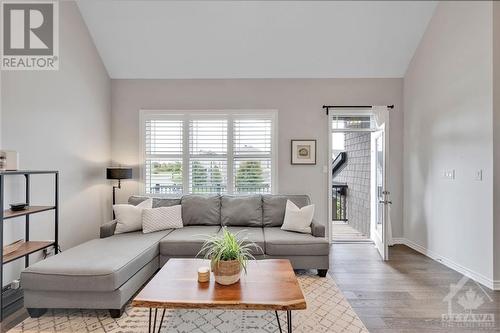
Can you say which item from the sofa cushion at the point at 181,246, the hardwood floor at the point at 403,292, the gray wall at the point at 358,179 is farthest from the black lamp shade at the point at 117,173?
the gray wall at the point at 358,179

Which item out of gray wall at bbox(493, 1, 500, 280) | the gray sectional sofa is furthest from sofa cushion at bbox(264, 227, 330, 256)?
gray wall at bbox(493, 1, 500, 280)

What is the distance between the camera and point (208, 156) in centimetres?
444

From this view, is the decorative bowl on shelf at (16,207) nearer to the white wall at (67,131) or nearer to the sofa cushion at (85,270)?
the white wall at (67,131)

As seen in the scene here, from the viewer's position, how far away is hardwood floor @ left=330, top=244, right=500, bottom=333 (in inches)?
86.4

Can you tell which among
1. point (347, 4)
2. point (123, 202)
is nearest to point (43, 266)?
point (123, 202)

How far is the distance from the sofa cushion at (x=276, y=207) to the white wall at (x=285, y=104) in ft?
1.68

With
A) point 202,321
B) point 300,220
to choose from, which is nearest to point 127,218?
point 202,321

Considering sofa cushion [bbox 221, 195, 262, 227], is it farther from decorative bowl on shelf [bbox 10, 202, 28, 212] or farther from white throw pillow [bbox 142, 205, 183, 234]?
decorative bowl on shelf [bbox 10, 202, 28, 212]

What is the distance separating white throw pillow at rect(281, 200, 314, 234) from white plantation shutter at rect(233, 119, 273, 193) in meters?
0.94

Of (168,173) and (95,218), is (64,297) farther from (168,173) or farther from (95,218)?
(168,173)

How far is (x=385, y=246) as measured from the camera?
143 inches

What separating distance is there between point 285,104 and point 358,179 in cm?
249

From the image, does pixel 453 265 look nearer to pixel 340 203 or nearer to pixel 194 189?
pixel 340 203

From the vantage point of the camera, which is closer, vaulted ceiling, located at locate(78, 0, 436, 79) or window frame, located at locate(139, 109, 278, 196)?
vaulted ceiling, located at locate(78, 0, 436, 79)
